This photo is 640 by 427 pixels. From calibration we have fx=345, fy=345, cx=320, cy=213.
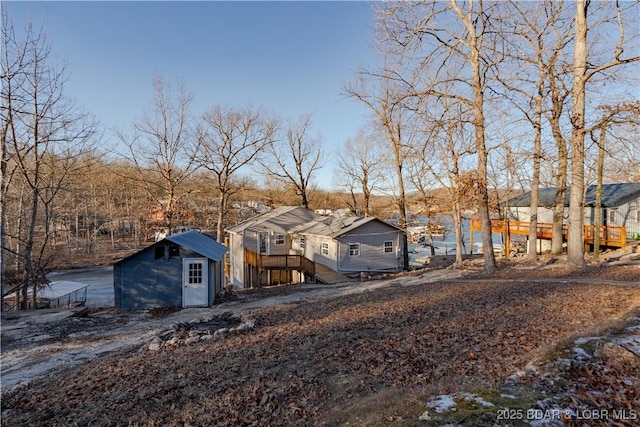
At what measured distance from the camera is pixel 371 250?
23.4m

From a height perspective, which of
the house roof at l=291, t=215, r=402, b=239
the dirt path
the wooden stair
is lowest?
the wooden stair

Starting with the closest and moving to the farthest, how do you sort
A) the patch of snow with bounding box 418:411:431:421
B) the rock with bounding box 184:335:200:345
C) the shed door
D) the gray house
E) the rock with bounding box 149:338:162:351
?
the patch of snow with bounding box 418:411:431:421 < the rock with bounding box 149:338:162:351 < the rock with bounding box 184:335:200:345 < the gray house < the shed door

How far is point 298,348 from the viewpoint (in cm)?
621

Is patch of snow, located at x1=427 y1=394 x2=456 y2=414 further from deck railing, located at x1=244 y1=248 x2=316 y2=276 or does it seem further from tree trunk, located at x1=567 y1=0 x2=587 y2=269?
deck railing, located at x1=244 y1=248 x2=316 y2=276

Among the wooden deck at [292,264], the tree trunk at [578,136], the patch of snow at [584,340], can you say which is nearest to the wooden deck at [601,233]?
the tree trunk at [578,136]

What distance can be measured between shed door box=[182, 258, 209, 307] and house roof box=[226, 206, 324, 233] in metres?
11.2

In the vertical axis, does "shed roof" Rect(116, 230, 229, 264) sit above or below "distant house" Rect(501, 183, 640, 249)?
below

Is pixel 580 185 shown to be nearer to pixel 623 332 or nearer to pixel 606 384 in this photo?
pixel 623 332

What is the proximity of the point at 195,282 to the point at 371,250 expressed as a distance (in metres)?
12.6

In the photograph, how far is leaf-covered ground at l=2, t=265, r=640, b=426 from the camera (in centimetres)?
402

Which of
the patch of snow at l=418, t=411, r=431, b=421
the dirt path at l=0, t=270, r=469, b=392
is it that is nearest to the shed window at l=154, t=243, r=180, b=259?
the dirt path at l=0, t=270, r=469, b=392

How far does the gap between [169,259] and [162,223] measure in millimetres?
12445

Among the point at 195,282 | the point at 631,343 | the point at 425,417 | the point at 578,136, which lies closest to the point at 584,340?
the point at 631,343

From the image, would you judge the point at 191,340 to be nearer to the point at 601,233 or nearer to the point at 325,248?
the point at 325,248
